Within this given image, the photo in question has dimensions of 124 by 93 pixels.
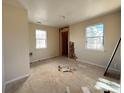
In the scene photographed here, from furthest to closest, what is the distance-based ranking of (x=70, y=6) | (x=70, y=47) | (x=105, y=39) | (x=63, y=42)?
(x=63, y=42) < (x=70, y=47) < (x=105, y=39) < (x=70, y=6)

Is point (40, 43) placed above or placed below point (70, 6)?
below

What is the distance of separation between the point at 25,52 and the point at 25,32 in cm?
73

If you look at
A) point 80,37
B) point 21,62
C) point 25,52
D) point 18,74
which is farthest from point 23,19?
point 80,37

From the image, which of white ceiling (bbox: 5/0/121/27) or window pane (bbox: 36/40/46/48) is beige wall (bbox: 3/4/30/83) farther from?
window pane (bbox: 36/40/46/48)

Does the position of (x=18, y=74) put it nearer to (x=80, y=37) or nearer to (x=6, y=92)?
(x=6, y=92)

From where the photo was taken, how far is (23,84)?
2.72 meters

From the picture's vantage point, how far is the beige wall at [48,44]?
5754 millimetres

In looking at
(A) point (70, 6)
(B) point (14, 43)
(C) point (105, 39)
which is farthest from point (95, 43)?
(B) point (14, 43)

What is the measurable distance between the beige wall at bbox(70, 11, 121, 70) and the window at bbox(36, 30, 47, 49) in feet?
7.03

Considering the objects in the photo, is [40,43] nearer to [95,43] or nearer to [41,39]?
[41,39]

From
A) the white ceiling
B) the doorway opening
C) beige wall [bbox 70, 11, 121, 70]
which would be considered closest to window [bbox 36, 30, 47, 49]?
the doorway opening

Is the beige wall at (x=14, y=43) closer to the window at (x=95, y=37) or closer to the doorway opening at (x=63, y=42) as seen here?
the window at (x=95, y=37)

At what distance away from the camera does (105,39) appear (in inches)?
169

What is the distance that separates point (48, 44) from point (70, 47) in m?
1.70
